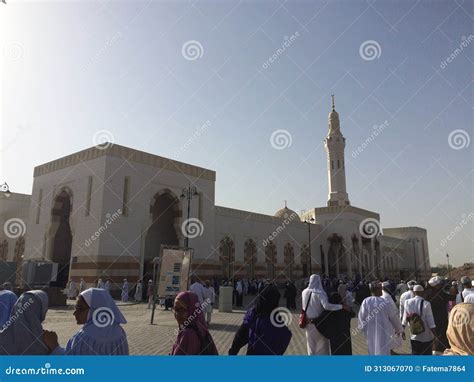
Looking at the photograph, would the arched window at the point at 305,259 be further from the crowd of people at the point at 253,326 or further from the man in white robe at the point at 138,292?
the crowd of people at the point at 253,326

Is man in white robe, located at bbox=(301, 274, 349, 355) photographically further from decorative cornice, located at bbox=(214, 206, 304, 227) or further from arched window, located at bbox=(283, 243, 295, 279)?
arched window, located at bbox=(283, 243, 295, 279)

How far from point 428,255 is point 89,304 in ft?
205

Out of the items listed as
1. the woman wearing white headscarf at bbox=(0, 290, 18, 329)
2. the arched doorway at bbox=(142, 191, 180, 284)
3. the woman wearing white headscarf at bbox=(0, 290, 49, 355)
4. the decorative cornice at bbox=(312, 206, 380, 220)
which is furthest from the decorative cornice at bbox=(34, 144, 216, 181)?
the decorative cornice at bbox=(312, 206, 380, 220)

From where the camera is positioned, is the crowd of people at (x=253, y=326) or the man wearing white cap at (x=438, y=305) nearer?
the crowd of people at (x=253, y=326)

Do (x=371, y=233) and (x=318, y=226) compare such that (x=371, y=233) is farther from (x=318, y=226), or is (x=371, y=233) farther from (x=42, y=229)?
(x=42, y=229)

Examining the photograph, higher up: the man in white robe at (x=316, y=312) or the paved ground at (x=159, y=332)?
the man in white robe at (x=316, y=312)

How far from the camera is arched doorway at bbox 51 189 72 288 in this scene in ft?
67.5

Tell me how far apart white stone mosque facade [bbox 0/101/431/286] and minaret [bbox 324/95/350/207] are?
19.5 ft

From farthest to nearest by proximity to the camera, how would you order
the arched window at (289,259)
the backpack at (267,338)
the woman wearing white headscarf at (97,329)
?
the arched window at (289,259) → the backpack at (267,338) → the woman wearing white headscarf at (97,329)

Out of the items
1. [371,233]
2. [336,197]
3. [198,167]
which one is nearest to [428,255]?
[371,233]

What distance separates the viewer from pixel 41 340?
288 centimetres

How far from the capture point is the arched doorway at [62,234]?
20.6m

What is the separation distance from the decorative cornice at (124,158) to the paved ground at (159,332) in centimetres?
856

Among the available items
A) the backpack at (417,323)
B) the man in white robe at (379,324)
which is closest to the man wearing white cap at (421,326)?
the backpack at (417,323)
